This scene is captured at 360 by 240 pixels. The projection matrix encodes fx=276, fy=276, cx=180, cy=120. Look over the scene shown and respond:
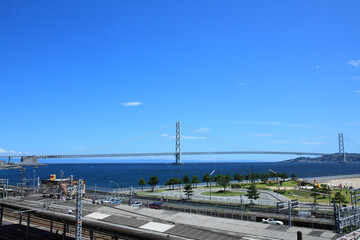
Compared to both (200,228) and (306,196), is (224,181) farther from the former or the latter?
(200,228)

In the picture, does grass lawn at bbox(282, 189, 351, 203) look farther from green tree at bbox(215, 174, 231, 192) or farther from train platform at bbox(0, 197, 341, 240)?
train platform at bbox(0, 197, 341, 240)

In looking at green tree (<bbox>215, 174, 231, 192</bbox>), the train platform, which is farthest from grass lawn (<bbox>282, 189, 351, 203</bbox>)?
the train platform

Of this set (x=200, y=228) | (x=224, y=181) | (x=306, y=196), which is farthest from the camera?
(x=224, y=181)

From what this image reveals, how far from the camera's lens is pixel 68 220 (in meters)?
14.6

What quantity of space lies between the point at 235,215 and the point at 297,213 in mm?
6947

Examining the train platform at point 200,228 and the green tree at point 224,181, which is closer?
the train platform at point 200,228

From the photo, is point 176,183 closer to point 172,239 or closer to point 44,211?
point 44,211

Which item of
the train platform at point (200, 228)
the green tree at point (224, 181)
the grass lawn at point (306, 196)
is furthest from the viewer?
the green tree at point (224, 181)

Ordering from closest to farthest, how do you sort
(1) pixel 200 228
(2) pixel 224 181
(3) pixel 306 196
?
(1) pixel 200 228 → (3) pixel 306 196 → (2) pixel 224 181

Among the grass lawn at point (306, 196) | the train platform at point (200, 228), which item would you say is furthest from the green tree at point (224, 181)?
the train platform at point (200, 228)

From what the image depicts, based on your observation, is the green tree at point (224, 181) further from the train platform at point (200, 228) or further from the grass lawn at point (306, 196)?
the train platform at point (200, 228)

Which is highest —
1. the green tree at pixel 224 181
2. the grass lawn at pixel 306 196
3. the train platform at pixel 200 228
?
the train platform at pixel 200 228

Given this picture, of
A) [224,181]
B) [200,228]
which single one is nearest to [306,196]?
[224,181]

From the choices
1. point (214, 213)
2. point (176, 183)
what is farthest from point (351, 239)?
point (176, 183)
